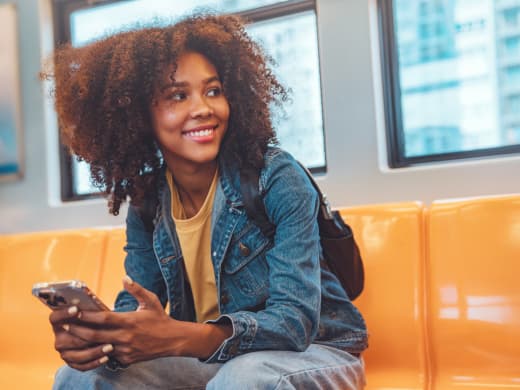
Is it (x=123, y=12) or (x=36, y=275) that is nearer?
(x=36, y=275)

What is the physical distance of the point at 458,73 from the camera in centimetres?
288

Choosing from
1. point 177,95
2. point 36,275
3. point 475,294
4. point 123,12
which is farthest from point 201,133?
point 123,12

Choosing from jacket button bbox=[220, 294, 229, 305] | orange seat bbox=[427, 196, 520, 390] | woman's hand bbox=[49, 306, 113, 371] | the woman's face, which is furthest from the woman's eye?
orange seat bbox=[427, 196, 520, 390]

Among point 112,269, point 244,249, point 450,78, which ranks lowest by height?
point 112,269

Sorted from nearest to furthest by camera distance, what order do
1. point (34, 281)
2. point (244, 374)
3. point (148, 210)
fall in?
point (244, 374)
point (148, 210)
point (34, 281)

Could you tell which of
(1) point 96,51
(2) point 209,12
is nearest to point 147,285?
(1) point 96,51

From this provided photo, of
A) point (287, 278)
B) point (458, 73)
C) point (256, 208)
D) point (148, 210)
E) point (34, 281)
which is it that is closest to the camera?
point (287, 278)

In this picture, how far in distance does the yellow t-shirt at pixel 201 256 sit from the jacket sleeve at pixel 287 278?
0.19 meters

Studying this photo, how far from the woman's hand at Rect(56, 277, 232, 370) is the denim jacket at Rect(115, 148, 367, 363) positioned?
6cm

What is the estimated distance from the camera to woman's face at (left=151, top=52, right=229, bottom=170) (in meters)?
1.59

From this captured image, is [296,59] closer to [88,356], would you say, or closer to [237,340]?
A: [237,340]

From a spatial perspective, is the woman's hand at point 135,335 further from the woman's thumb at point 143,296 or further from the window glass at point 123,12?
the window glass at point 123,12

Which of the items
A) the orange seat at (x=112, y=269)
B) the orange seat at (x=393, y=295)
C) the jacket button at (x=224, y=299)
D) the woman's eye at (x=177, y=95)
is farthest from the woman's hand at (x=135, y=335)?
the orange seat at (x=112, y=269)

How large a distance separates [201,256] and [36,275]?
1.22m
